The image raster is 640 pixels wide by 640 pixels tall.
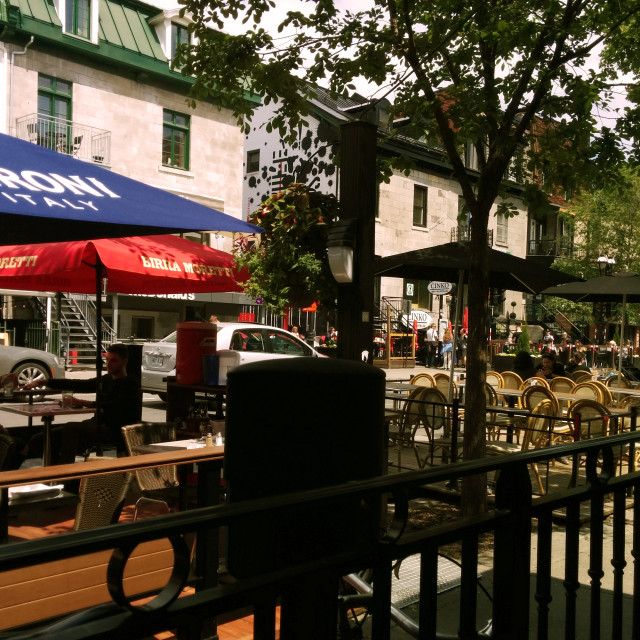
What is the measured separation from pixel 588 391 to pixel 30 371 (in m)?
11.1

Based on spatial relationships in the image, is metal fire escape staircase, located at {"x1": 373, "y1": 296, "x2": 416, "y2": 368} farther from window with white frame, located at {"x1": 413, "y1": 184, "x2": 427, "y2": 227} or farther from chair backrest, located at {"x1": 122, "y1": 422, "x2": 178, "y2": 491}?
chair backrest, located at {"x1": 122, "y1": 422, "x2": 178, "y2": 491}

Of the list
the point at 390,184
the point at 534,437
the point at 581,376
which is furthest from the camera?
the point at 390,184

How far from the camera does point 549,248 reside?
1713 inches

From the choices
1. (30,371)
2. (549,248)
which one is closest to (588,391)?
(30,371)

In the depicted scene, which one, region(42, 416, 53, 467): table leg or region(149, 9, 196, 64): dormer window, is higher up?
region(149, 9, 196, 64): dormer window

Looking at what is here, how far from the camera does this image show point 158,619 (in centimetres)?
139

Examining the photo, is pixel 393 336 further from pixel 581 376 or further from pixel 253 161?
pixel 581 376

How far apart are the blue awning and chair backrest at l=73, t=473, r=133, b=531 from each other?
53.0 inches

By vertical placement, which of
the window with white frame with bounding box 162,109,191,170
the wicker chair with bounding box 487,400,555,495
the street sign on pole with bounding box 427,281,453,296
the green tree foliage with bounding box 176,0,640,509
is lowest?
the wicker chair with bounding box 487,400,555,495

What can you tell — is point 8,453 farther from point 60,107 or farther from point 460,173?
point 60,107

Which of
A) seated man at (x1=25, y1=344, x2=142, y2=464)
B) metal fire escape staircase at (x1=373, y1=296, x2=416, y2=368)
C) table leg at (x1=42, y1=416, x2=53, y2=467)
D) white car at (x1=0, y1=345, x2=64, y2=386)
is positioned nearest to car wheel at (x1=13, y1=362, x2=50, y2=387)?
white car at (x1=0, y1=345, x2=64, y2=386)

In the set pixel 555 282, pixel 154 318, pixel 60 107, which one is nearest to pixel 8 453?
pixel 555 282

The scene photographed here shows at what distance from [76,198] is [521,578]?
2.79m

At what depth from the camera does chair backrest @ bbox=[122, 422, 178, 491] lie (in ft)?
16.2
